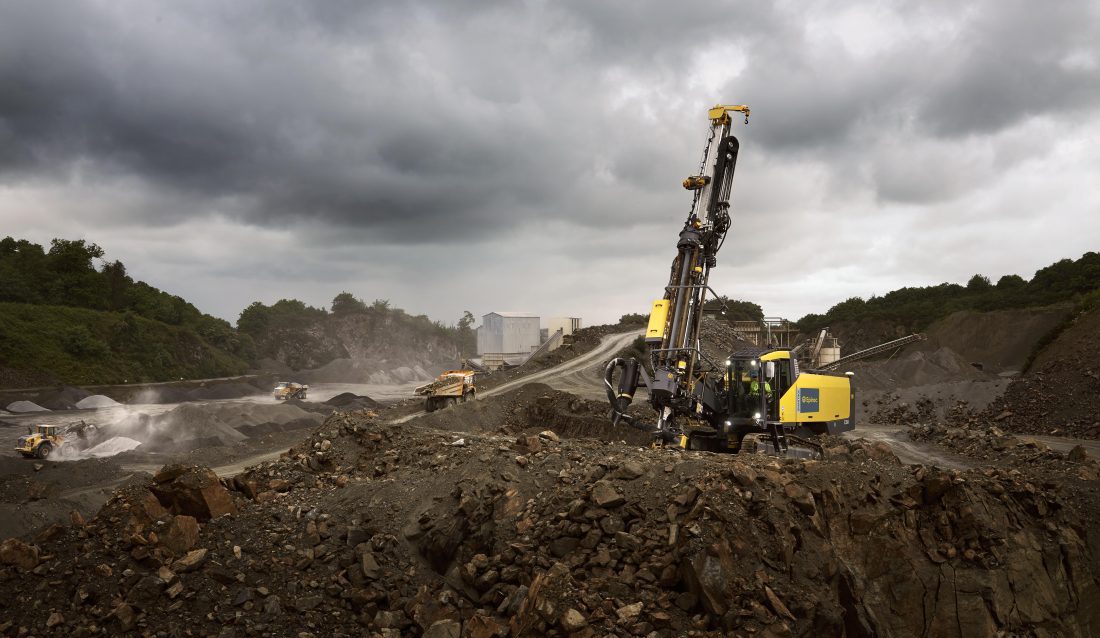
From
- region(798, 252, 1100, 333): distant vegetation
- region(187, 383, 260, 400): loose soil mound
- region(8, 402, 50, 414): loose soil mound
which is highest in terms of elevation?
region(798, 252, 1100, 333): distant vegetation

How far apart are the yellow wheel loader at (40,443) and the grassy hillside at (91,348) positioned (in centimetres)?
1981

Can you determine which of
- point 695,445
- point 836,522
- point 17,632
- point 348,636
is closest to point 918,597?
point 836,522

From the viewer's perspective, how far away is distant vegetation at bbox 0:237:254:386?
1679 inches

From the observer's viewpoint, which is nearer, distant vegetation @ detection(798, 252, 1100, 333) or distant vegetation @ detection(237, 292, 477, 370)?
distant vegetation @ detection(798, 252, 1100, 333)

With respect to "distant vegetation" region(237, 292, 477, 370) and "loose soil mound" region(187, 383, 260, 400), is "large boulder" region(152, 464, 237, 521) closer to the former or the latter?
"loose soil mound" region(187, 383, 260, 400)

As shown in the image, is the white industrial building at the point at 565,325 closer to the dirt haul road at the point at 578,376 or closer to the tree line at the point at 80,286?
the dirt haul road at the point at 578,376

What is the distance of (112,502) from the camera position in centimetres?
1017

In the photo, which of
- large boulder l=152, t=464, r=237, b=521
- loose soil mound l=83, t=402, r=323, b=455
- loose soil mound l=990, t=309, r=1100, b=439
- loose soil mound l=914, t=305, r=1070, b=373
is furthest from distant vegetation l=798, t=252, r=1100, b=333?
large boulder l=152, t=464, r=237, b=521

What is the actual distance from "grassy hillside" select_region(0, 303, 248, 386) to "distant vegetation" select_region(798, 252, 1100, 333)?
61.1 m

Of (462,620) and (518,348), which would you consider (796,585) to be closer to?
(462,620)

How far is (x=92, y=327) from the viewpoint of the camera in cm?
4809

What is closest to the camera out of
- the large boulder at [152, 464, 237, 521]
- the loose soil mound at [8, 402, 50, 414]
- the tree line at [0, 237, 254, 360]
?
the large boulder at [152, 464, 237, 521]

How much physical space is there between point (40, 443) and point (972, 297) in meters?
71.9

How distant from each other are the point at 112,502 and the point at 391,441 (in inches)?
224
